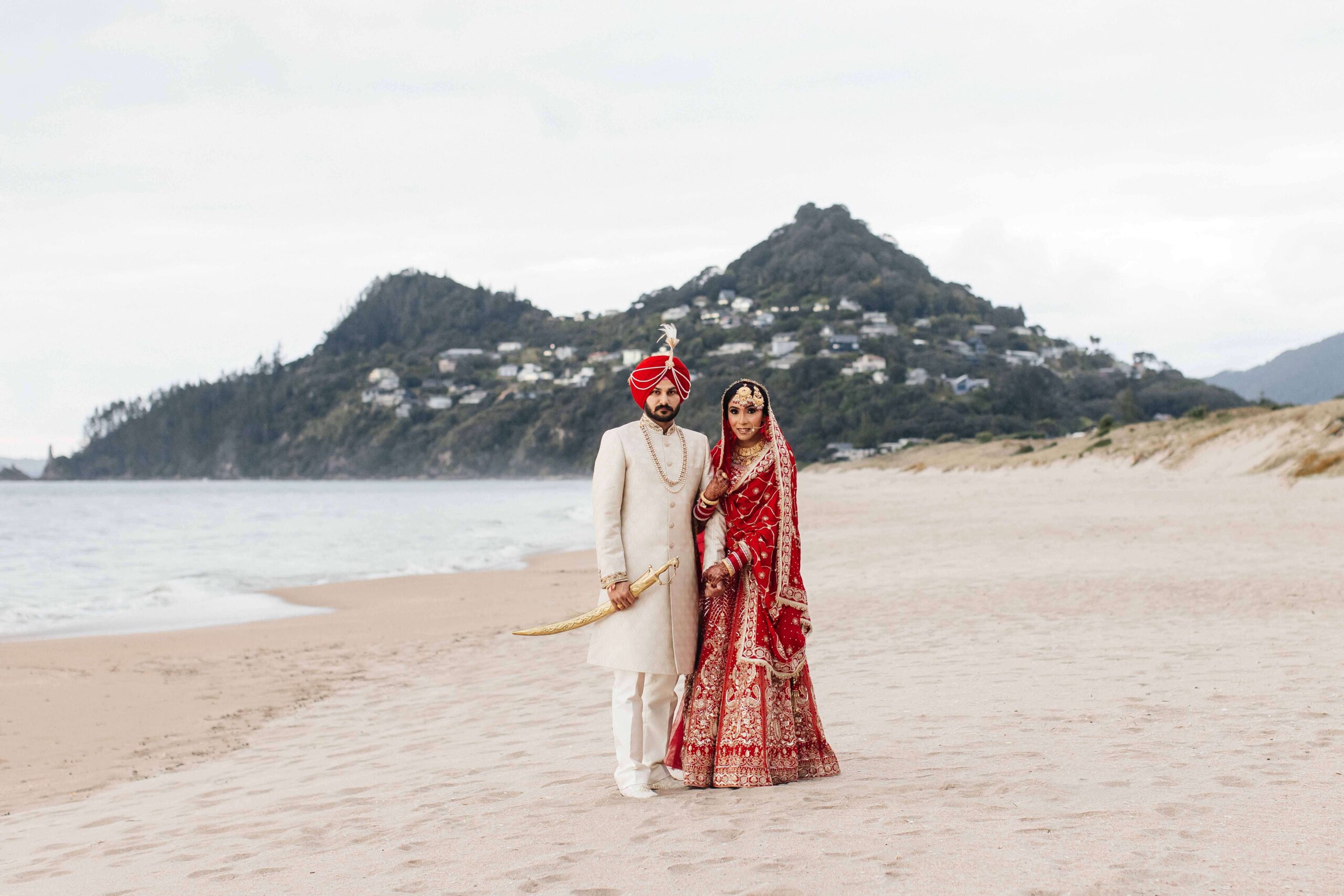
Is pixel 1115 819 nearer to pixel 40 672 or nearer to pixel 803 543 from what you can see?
pixel 40 672

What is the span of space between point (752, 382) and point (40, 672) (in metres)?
7.00

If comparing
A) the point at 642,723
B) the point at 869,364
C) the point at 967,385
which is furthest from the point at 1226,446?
the point at 869,364

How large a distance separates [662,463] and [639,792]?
1.17 meters

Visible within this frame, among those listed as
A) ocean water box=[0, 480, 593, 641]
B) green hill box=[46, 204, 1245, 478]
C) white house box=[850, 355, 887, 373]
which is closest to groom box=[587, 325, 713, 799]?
ocean water box=[0, 480, 593, 641]

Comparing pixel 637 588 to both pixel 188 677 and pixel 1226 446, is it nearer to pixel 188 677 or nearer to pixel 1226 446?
pixel 188 677

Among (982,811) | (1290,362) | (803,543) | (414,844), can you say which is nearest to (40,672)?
(414,844)

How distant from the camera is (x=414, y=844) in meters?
3.48

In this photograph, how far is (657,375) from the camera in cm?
389

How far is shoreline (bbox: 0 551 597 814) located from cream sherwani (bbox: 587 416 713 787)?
9.80 ft

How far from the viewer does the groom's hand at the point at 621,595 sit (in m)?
3.78

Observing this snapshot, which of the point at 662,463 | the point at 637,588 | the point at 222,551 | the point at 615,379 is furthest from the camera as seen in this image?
the point at 615,379

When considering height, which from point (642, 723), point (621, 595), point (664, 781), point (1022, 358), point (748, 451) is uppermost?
point (1022, 358)

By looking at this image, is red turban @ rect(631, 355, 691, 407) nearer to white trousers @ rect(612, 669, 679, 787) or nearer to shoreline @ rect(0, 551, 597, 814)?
white trousers @ rect(612, 669, 679, 787)

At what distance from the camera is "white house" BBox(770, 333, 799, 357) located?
100562mm
